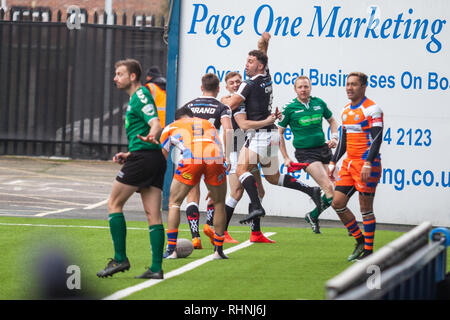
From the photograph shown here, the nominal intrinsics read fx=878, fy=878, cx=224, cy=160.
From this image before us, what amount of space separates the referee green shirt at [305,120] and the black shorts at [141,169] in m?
4.40

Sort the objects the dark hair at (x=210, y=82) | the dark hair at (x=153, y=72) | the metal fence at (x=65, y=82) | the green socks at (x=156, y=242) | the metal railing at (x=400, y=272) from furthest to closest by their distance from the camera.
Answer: the metal fence at (x=65, y=82) < the dark hair at (x=153, y=72) < the dark hair at (x=210, y=82) < the green socks at (x=156, y=242) < the metal railing at (x=400, y=272)

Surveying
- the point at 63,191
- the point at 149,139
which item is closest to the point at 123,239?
the point at 149,139

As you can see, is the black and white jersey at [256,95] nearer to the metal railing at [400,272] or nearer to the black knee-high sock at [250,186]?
the black knee-high sock at [250,186]

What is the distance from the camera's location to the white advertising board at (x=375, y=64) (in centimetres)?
1375

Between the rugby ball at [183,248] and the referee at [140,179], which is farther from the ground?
the referee at [140,179]

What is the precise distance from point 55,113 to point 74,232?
1206cm

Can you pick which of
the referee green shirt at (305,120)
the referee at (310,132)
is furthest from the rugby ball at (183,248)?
the referee green shirt at (305,120)

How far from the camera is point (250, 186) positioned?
34.3ft

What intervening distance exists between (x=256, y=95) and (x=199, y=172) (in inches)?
77.2

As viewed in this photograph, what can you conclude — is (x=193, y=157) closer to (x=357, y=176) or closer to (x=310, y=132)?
(x=357, y=176)

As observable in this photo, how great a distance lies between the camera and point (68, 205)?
14.8 meters

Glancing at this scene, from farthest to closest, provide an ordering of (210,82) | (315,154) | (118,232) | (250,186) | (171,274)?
(315,154) < (250,186) < (210,82) < (171,274) < (118,232)
